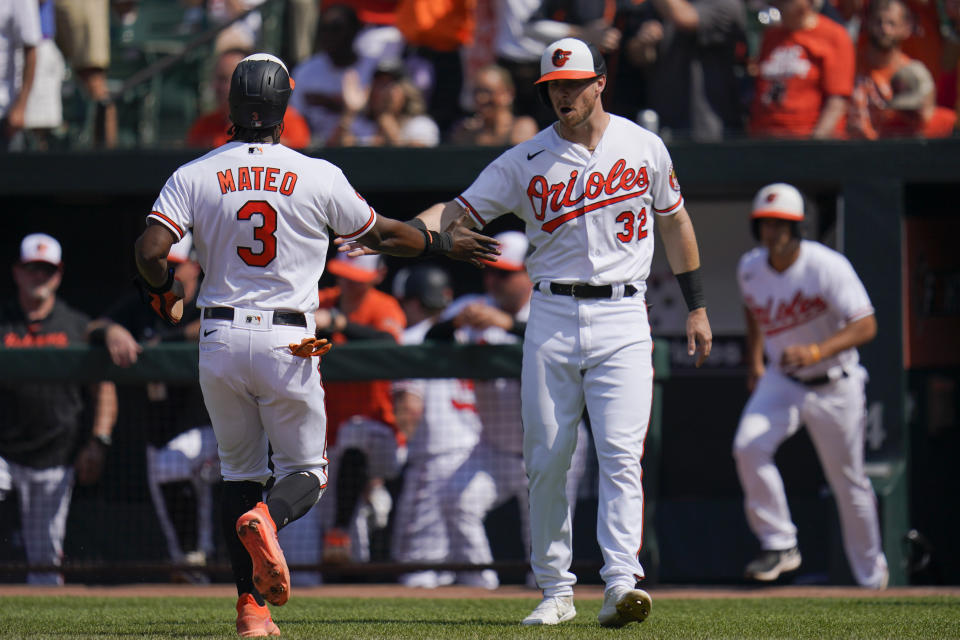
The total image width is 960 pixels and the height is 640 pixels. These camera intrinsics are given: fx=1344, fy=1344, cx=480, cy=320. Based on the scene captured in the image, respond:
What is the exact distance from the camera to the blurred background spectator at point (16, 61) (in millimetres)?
8172

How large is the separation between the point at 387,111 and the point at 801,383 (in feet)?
10.4

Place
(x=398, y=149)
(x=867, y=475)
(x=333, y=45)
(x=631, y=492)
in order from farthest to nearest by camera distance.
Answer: (x=333, y=45), (x=398, y=149), (x=867, y=475), (x=631, y=492)

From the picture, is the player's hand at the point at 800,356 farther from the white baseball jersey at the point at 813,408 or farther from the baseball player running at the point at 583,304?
the baseball player running at the point at 583,304

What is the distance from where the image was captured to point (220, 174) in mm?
4305

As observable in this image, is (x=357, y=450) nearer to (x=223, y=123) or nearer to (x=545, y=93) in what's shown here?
(x=223, y=123)

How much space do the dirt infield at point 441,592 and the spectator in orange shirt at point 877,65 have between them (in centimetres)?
264

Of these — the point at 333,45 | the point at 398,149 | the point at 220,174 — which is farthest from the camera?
the point at 333,45

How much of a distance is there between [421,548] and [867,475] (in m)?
2.54

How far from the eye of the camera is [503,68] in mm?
8641

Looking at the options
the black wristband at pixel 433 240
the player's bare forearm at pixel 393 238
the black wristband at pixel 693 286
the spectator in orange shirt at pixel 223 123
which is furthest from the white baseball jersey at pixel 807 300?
the player's bare forearm at pixel 393 238

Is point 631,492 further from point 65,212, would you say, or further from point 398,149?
point 65,212

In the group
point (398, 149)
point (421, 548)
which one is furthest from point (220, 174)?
point (398, 149)

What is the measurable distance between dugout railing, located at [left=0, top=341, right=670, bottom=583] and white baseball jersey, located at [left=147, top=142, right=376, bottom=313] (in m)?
2.58

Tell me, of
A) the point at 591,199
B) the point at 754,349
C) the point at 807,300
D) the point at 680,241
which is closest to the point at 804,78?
the point at 807,300
